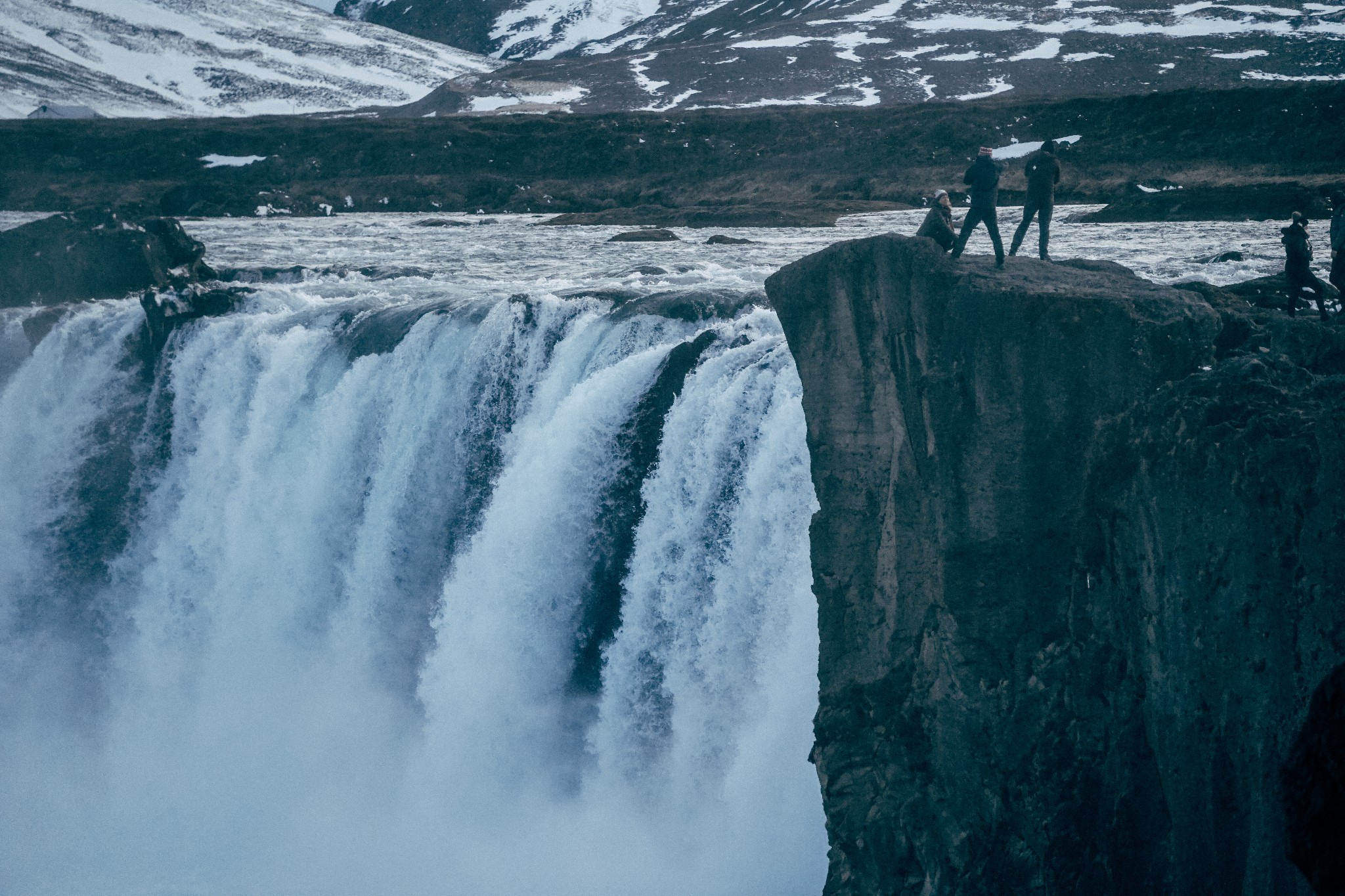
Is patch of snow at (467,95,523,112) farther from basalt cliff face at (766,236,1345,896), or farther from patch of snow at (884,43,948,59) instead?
basalt cliff face at (766,236,1345,896)

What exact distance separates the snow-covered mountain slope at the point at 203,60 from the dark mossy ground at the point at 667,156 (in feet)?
142

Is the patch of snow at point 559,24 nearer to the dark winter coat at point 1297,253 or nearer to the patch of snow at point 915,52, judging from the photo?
the patch of snow at point 915,52

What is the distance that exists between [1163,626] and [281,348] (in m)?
17.7

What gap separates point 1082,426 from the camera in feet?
33.7

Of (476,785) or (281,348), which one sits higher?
(281,348)

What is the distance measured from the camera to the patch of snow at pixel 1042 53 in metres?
82.8

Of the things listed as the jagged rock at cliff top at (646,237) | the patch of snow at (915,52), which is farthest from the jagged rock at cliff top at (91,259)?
the patch of snow at (915,52)

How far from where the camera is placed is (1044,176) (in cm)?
1341

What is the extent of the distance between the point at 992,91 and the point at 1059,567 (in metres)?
72.5

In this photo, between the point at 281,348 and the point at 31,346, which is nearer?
the point at 281,348

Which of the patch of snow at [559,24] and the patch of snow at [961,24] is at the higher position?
the patch of snow at [559,24]

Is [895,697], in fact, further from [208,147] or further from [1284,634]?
[208,147]

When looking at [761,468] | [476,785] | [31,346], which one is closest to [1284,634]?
[761,468]

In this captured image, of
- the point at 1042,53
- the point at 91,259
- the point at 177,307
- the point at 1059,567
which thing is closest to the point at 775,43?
the point at 1042,53
